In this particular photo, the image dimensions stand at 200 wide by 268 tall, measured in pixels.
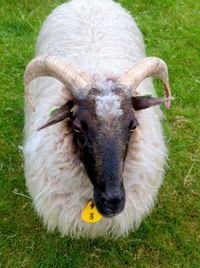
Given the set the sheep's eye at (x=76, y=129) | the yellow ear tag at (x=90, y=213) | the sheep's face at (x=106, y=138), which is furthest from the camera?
the yellow ear tag at (x=90, y=213)

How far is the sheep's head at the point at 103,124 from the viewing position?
279cm

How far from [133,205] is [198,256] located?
0.95 meters

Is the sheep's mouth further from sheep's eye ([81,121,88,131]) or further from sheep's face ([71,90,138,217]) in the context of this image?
sheep's eye ([81,121,88,131])

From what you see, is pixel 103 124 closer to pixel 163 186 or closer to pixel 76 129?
pixel 76 129

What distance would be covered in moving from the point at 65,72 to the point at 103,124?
1.44 feet

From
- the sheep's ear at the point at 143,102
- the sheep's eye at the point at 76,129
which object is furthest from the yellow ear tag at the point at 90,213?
the sheep's ear at the point at 143,102

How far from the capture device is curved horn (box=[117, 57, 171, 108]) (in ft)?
9.78

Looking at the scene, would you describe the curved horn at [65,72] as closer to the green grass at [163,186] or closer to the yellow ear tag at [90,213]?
the yellow ear tag at [90,213]

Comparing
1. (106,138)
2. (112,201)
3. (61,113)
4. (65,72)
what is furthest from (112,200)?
(65,72)

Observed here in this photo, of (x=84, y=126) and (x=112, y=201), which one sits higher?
(x=84, y=126)

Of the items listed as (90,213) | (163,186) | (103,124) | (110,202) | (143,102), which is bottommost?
(163,186)

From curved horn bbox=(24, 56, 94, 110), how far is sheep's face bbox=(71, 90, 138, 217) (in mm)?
95

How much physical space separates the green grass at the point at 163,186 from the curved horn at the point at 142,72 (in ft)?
4.92

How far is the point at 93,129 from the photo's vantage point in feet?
9.21
